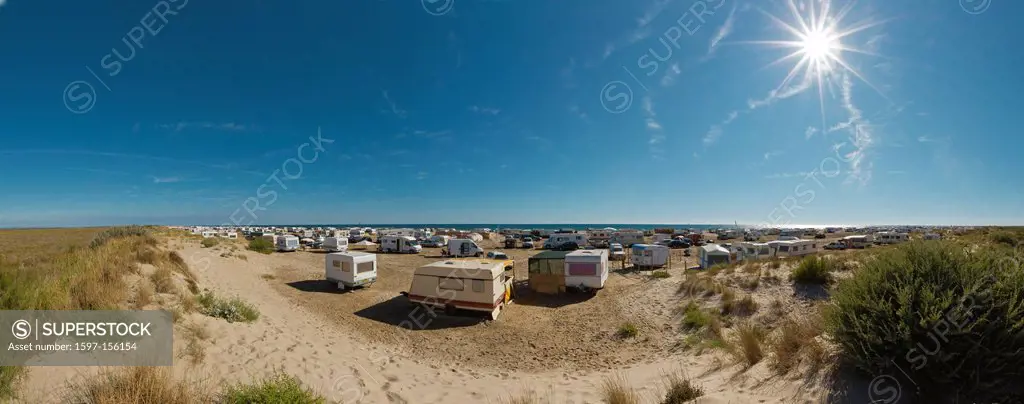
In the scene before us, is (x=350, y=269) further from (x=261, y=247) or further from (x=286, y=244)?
(x=286, y=244)

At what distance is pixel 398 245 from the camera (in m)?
39.3

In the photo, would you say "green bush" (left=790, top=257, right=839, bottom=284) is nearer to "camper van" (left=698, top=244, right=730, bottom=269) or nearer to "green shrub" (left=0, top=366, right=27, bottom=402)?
"camper van" (left=698, top=244, right=730, bottom=269)

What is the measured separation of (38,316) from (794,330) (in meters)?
12.1

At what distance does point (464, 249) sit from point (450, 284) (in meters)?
23.5

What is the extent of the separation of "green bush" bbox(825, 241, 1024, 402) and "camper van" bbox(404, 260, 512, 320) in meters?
9.79

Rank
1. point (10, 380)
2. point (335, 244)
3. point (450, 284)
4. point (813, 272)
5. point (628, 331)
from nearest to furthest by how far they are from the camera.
Answer: point (10, 380) → point (628, 331) → point (813, 272) → point (450, 284) → point (335, 244)

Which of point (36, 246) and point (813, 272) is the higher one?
point (36, 246)

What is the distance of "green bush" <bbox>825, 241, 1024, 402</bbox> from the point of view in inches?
145

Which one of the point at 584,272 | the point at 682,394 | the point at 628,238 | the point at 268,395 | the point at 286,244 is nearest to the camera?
the point at 268,395

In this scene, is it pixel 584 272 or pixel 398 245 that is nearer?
pixel 584 272


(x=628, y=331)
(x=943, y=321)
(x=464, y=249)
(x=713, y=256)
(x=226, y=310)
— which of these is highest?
(x=943, y=321)

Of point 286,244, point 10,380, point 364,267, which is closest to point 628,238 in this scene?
point 364,267

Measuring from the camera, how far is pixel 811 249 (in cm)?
2952

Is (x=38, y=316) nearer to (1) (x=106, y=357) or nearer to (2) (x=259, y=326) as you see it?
(1) (x=106, y=357)
